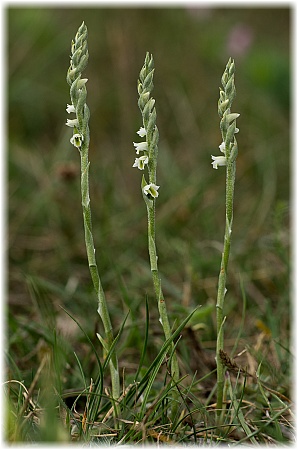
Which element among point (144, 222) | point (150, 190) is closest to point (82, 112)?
point (150, 190)

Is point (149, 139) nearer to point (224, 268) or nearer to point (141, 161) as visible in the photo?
point (141, 161)

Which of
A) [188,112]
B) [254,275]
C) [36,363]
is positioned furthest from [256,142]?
[36,363]

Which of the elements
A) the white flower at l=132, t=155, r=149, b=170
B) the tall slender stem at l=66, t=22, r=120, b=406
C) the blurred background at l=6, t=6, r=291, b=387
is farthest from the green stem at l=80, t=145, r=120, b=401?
the blurred background at l=6, t=6, r=291, b=387

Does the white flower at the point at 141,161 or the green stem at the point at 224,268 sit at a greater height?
the white flower at the point at 141,161

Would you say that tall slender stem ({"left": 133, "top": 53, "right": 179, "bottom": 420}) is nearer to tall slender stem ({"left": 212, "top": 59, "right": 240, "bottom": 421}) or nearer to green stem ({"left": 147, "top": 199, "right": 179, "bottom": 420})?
green stem ({"left": 147, "top": 199, "right": 179, "bottom": 420})

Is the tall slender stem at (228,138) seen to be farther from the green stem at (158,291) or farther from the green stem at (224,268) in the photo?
the green stem at (158,291)

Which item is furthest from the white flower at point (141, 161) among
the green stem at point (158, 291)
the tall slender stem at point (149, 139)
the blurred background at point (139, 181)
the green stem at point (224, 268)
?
the blurred background at point (139, 181)

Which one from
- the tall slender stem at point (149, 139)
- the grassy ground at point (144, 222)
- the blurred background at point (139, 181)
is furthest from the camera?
the blurred background at point (139, 181)
